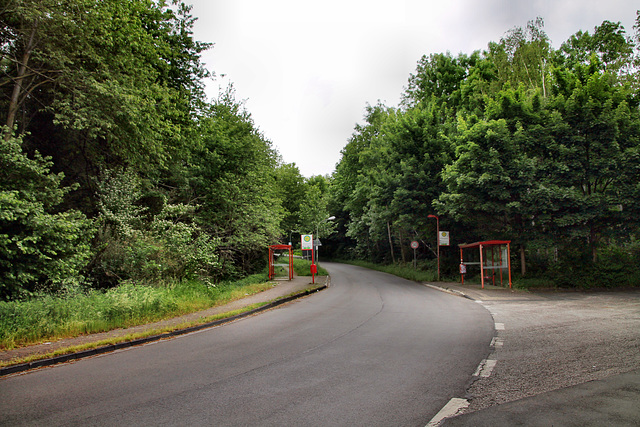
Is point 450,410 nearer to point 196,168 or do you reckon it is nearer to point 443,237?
point 196,168

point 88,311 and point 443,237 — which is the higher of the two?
point 443,237

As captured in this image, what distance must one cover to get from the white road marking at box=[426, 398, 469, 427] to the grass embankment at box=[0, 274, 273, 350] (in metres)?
→ 7.86

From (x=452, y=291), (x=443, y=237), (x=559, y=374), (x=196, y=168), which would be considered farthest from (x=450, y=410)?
(x=443, y=237)

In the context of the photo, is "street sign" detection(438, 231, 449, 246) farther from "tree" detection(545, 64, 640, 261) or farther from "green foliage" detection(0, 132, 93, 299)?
"green foliage" detection(0, 132, 93, 299)

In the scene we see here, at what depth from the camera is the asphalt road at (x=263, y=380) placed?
3949mm

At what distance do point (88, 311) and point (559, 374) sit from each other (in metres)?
10.1

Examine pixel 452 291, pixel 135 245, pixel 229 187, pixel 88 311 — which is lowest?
pixel 452 291

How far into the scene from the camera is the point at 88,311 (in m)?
9.12

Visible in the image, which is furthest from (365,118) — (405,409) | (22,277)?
(405,409)

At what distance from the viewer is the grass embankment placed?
7672 millimetres

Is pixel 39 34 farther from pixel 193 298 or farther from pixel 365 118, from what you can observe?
pixel 365 118

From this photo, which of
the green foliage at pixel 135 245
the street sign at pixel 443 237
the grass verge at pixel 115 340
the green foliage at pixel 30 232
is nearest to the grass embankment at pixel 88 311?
the green foliage at pixel 30 232

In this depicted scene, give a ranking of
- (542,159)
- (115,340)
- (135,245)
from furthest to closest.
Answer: (542,159), (135,245), (115,340)

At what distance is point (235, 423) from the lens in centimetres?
372
